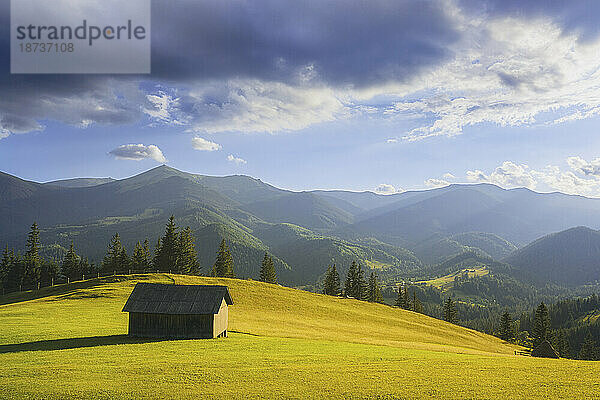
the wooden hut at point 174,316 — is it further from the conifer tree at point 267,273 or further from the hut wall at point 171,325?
the conifer tree at point 267,273

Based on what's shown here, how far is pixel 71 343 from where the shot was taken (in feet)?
126

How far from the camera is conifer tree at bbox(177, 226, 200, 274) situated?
103 metres

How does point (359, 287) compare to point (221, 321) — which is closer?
point (221, 321)

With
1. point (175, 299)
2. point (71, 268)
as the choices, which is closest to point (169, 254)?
point (71, 268)

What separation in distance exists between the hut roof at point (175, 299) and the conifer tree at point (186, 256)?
5573cm

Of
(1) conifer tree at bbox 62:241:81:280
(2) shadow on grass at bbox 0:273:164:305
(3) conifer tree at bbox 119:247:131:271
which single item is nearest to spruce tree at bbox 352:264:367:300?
(2) shadow on grass at bbox 0:273:164:305

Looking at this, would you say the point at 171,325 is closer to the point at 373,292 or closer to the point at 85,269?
the point at 85,269

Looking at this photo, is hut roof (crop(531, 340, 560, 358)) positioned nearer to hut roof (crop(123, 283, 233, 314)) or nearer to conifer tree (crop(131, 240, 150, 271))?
hut roof (crop(123, 283, 233, 314))

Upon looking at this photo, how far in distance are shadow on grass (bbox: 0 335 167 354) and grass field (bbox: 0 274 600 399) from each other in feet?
0.32

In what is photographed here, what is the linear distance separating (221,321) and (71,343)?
16.7 meters

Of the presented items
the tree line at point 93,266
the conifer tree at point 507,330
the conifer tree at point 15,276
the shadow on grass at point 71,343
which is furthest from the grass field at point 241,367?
the conifer tree at point 507,330

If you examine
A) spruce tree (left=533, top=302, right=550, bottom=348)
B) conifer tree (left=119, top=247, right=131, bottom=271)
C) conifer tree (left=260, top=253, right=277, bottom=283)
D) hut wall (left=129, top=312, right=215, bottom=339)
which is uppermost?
conifer tree (left=119, top=247, right=131, bottom=271)

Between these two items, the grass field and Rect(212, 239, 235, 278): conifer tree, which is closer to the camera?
the grass field

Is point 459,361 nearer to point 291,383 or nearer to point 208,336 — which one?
point 291,383
